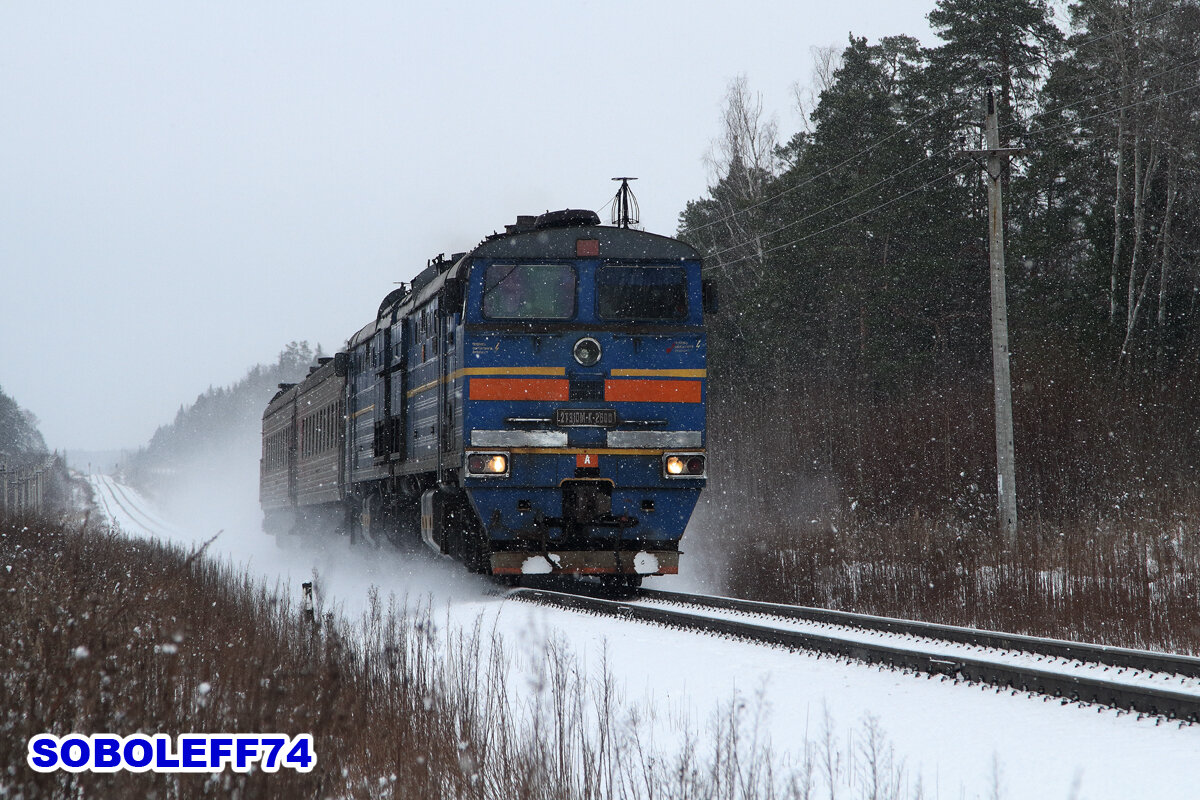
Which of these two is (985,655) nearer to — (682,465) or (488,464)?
(682,465)

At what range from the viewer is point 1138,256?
1064 inches

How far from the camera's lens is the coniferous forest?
16797 mm

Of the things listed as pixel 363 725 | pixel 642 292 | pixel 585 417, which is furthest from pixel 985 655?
pixel 642 292

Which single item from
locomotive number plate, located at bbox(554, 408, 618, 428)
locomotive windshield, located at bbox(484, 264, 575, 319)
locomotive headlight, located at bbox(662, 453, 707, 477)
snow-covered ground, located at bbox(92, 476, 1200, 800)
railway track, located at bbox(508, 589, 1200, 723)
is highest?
locomotive windshield, located at bbox(484, 264, 575, 319)

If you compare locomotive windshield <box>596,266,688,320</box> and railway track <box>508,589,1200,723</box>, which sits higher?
locomotive windshield <box>596,266,688,320</box>

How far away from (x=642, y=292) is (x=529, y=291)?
1162 millimetres

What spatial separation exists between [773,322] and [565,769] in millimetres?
33459

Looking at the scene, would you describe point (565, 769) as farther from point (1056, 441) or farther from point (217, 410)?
point (217, 410)

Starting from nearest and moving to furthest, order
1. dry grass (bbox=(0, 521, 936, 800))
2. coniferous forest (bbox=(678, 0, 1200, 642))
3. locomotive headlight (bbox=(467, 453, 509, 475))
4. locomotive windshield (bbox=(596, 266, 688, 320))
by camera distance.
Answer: dry grass (bbox=(0, 521, 936, 800)), locomotive headlight (bbox=(467, 453, 509, 475)), locomotive windshield (bbox=(596, 266, 688, 320)), coniferous forest (bbox=(678, 0, 1200, 642))

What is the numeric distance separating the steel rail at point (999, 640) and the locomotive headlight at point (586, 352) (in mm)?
2562

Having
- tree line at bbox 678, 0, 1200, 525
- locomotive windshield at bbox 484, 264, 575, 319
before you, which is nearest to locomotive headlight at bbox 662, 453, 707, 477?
locomotive windshield at bbox 484, 264, 575, 319

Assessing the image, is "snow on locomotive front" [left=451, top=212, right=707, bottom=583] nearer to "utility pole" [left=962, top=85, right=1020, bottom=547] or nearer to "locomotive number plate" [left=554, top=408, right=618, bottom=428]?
"locomotive number plate" [left=554, top=408, right=618, bottom=428]

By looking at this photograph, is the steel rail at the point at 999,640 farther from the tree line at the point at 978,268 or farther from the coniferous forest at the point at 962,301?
the tree line at the point at 978,268

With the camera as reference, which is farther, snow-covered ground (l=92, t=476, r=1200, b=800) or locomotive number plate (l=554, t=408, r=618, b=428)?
locomotive number plate (l=554, t=408, r=618, b=428)
